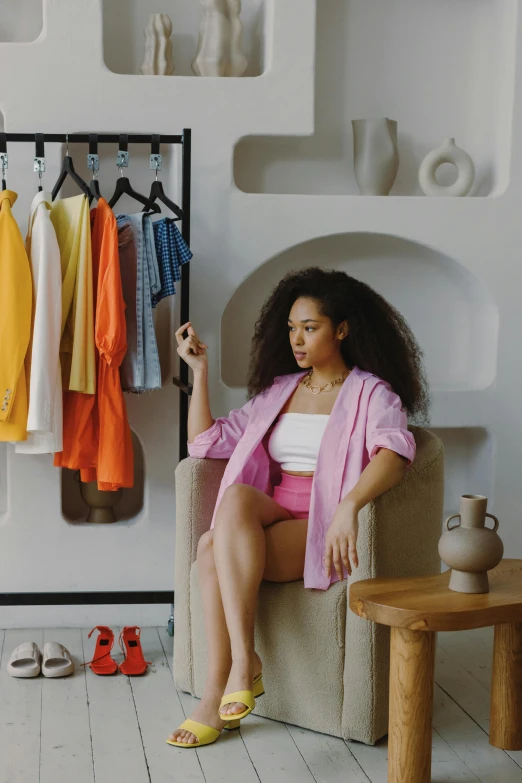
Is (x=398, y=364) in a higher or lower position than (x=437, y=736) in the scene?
higher

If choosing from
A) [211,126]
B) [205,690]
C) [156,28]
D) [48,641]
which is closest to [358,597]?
[205,690]

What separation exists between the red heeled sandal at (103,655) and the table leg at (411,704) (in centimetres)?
106

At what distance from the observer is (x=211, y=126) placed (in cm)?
316

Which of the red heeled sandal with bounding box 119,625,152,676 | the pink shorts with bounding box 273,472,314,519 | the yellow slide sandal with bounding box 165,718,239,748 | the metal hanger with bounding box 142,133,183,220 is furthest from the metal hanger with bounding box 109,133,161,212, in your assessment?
the yellow slide sandal with bounding box 165,718,239,748

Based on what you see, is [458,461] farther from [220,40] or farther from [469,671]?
[220,40]

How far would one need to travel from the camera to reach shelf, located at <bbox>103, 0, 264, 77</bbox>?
11.0ft

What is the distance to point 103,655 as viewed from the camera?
288 cm

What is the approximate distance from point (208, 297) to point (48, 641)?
128 centimetres

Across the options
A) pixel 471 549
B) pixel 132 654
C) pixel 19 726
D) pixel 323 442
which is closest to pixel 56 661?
pixel 132 654

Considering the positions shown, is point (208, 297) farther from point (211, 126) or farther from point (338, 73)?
point (338, 73)

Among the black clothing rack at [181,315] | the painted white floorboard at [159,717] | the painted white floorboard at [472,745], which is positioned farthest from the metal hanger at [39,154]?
the painted white floorboard at [472,745]

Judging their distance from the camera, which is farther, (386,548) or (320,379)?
(320,379)

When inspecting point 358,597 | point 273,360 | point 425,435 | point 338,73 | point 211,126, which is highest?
point 338,73

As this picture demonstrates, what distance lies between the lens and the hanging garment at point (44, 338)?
2773 millimetres
